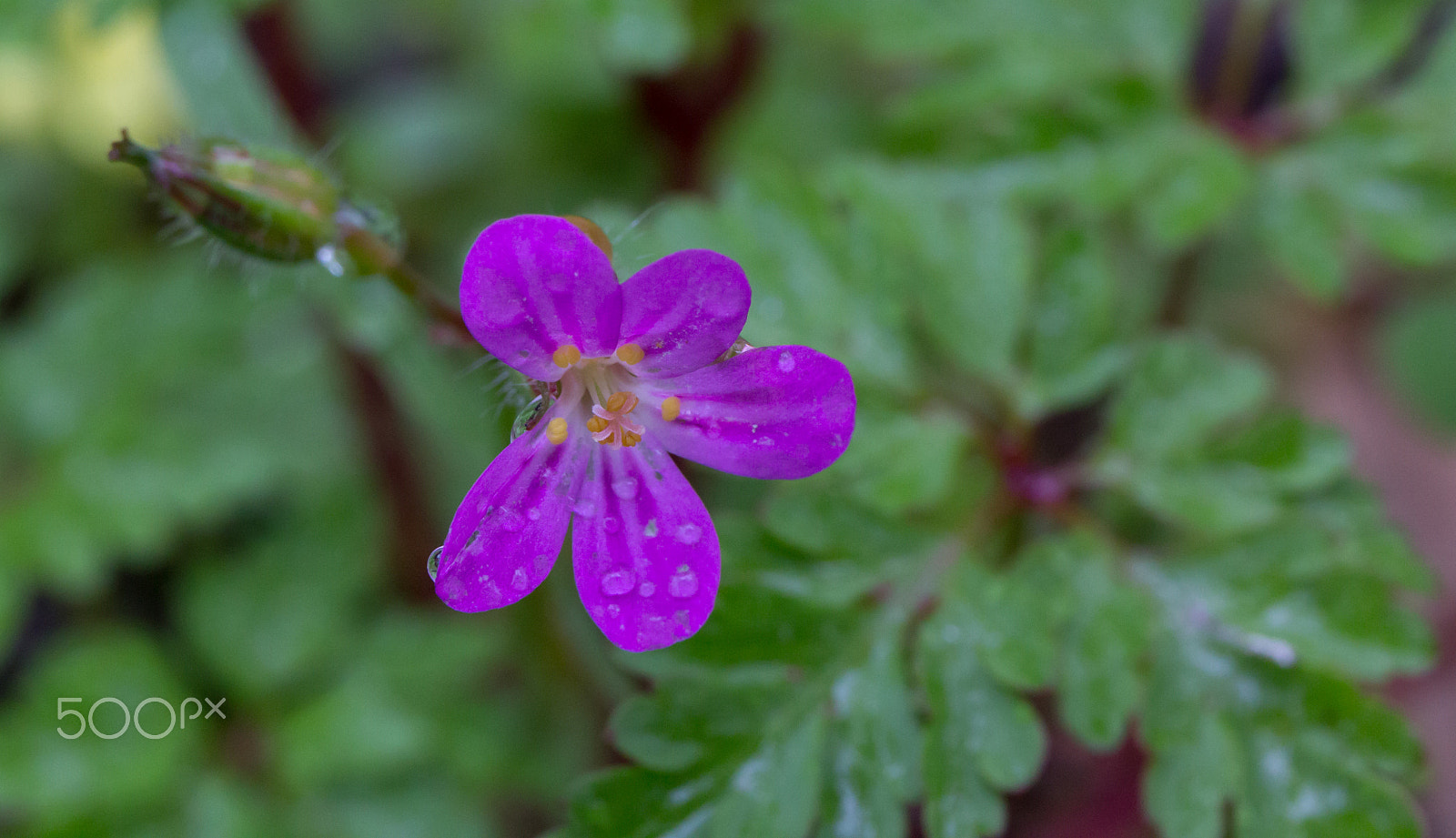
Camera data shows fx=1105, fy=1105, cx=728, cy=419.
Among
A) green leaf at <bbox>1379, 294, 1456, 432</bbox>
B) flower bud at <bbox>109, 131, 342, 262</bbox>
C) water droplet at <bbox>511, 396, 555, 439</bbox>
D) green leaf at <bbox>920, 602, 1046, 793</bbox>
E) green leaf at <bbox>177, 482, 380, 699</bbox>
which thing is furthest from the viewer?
green leaf at <bbox>1379, 294, 1456, 432</bbox>

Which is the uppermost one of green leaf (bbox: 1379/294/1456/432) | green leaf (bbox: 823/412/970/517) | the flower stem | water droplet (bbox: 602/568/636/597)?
the flower stem

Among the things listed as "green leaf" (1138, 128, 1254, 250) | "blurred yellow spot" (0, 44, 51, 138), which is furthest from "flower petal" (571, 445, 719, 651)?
"blurred yellow spot" (0, 44, 51, 138)

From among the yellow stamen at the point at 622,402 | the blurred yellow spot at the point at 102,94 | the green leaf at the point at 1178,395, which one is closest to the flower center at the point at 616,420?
the yellow stamen at the point at 622,402

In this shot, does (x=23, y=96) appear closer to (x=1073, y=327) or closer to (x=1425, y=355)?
(x=1073, y=327)

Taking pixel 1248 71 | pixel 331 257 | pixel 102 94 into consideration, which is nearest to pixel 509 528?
pixel 331 257

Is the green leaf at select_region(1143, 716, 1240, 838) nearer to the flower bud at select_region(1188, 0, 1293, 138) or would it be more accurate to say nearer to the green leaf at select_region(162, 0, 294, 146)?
the flower bud at select_region(1188, 0, 1293, 138)

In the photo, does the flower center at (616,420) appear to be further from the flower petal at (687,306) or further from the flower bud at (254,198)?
the flower bud at (254,198)

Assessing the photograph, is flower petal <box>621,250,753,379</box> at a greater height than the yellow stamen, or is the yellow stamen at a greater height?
flower petal <box>621,250,753,379</box>

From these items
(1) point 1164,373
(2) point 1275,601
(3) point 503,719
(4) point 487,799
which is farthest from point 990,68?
(4) point 487,799
